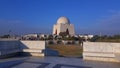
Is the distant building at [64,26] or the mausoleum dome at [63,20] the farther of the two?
the distant building at [64,26]

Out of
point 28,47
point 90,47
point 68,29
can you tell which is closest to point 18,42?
point 28,47

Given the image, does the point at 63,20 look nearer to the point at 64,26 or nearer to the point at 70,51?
the point at 64,26

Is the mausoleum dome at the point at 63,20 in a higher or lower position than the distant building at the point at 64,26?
higher

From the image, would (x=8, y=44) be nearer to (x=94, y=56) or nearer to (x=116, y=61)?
(x=94, y=56)

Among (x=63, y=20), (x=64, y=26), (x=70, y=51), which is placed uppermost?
(x=63, y=20)

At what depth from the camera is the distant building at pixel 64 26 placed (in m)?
66.0

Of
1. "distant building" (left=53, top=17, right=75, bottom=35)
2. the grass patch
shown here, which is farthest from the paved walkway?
"distant building" (left=53, top=17, right=75, bottom=35)

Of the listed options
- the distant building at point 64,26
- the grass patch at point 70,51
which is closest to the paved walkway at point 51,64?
the grass patch at point 70,51

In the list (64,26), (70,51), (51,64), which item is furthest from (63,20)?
(51,64)

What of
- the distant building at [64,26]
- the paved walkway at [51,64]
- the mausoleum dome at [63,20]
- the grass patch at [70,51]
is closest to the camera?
the paved walkway at [51,64]

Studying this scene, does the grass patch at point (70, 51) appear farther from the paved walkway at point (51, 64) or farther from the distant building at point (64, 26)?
the distant building at point (64, 26)

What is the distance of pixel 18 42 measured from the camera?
12773 millimetres

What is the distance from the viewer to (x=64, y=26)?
6650 centimetres

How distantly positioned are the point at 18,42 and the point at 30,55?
1.27 metres
